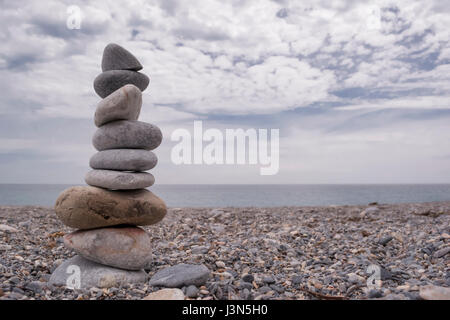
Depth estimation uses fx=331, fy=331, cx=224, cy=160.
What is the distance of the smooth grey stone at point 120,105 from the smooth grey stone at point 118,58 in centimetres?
64

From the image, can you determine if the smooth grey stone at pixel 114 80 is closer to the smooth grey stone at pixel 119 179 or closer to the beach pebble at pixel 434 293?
the smooth grey stone at pixel 119 179

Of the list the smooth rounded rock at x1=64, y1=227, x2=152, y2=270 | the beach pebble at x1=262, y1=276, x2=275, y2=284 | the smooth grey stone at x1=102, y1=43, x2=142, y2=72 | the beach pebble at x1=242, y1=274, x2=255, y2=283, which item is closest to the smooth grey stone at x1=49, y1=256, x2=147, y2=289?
the smooth rounded rock at x1=64, y1=227, x2=152, y2=270

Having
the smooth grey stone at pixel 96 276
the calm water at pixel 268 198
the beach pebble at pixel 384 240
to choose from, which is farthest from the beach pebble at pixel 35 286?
the calm water at pixel 268 198

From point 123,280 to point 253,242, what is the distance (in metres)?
3.78

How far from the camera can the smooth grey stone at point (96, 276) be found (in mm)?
5871

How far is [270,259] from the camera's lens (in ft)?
24.0

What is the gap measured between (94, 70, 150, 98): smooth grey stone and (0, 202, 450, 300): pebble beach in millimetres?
3750

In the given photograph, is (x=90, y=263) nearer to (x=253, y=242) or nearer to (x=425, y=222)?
(x=253, y=242)

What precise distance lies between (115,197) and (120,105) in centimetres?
173

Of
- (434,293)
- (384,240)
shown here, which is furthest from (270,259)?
(384,240)

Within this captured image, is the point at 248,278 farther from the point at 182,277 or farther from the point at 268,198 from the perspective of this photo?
the point at 268,198

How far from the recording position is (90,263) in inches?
249

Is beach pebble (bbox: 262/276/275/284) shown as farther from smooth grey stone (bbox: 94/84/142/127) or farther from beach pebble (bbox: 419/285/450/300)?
smooth grey stone (bbox: 94/84/142/127)
